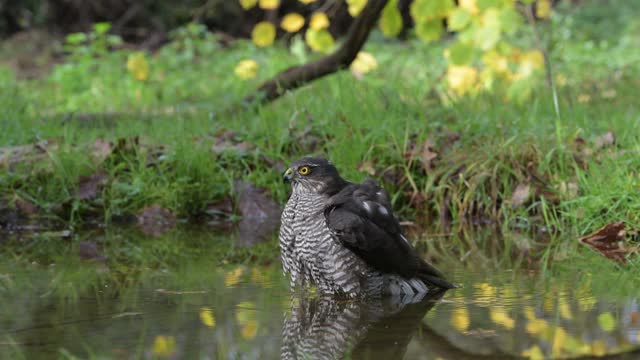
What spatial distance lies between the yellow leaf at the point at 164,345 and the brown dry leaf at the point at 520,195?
11.2 ft

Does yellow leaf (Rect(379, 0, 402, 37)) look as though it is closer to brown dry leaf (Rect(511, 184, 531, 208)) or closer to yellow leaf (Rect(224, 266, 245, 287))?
brown dry leaf (Rect(511, 184, 531, 208))

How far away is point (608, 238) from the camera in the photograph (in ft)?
19.8

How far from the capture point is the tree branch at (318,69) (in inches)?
340

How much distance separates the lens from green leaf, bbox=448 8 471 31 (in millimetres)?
7648

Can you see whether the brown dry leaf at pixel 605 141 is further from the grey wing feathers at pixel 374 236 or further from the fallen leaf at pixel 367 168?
the grey wing feathers at pixel 374 236

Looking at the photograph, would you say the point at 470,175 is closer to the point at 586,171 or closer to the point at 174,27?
the point at 586,171

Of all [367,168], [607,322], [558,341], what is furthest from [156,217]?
[558,341]

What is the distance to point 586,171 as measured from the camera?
673cm

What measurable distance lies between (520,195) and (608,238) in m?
0.87

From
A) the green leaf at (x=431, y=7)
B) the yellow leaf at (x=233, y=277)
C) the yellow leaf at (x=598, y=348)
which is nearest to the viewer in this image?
the yellow leaf at (x=598, y=348)

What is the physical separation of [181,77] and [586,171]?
808 centimetres

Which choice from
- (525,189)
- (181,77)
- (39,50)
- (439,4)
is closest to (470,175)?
(525,189)

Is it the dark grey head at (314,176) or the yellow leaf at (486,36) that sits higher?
the yellow leaf at (486,36)

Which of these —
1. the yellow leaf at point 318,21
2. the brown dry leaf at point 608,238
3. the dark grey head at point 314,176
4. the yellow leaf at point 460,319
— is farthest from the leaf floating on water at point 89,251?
the brown dry leaf at point 608,238
